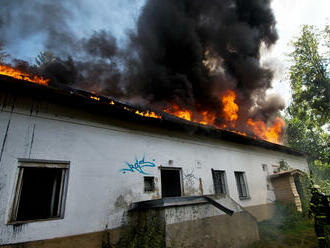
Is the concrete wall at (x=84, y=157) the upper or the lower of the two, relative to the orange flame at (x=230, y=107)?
lower

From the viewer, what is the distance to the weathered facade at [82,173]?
3.89m

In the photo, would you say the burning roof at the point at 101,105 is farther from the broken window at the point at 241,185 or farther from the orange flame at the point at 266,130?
the orange flame at the point at 266,130

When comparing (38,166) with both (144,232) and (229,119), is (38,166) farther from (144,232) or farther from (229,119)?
(229,119)

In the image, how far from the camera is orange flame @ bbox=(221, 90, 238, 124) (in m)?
11.6

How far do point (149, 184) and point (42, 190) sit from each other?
112 inches

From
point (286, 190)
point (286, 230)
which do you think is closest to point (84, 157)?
point (286, 230)

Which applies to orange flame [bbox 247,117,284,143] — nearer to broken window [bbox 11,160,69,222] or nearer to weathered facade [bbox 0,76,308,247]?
weathered facade [bbox 0,76,308,247]

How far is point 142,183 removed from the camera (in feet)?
18.2

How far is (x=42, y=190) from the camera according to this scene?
14.6 ft

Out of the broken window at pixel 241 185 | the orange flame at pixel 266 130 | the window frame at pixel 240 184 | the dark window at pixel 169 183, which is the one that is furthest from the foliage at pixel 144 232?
the orange flame at pixel 266 130

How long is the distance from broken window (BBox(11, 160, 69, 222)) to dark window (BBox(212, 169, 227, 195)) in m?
5.77

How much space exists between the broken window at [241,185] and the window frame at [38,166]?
7477mm

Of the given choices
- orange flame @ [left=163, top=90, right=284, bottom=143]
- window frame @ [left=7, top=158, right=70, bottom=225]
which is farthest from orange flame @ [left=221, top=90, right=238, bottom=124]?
window frame @ [left=7, top=158, right=70, bottom=225]

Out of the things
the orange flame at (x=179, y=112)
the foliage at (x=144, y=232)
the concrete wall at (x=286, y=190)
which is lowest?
the foliage at (x=144, y=232)
